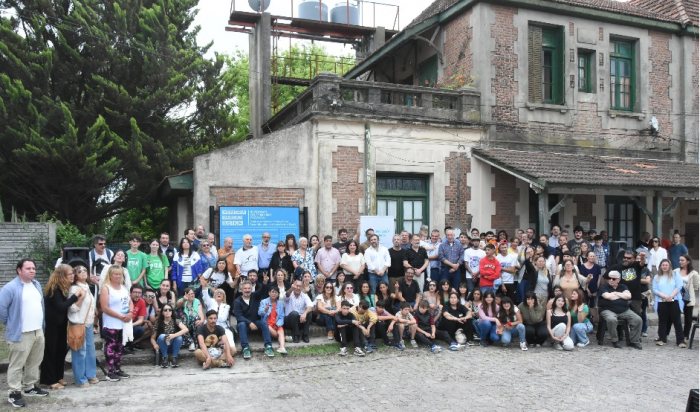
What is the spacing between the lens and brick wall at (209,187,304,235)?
1288cm

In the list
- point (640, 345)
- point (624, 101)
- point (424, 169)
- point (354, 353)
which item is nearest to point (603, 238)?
point (640, 345)

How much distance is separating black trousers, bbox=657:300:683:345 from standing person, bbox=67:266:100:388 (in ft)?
31.8

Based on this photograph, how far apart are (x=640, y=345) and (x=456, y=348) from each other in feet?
11.0

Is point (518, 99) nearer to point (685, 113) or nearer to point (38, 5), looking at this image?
point (685, 113)

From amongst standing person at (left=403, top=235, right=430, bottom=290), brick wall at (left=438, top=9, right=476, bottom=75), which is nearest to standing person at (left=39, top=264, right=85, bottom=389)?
standing person at (left=403, top=235, right=430, bottom=290)

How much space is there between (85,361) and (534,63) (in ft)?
42.5

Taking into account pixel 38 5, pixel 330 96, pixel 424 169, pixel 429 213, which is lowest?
pixel 429 213

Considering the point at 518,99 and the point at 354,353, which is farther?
the point at 518,99

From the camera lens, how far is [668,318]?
1112 centimetres

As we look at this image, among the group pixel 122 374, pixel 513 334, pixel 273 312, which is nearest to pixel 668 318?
pixel 513 334

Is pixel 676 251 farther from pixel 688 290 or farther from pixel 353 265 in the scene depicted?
pixel 353 265

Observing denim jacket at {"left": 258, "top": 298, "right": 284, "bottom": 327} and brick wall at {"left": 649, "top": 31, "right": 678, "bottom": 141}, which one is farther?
brick wall at {"left": 649, "top": 31, "right": 678, "bottom": 141}

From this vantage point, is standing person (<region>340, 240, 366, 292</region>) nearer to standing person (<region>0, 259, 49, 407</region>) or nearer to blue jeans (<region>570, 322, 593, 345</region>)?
blue jeans (<region>570, 322, 593, 345</region>)

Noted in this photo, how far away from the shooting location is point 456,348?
34.7 feet
